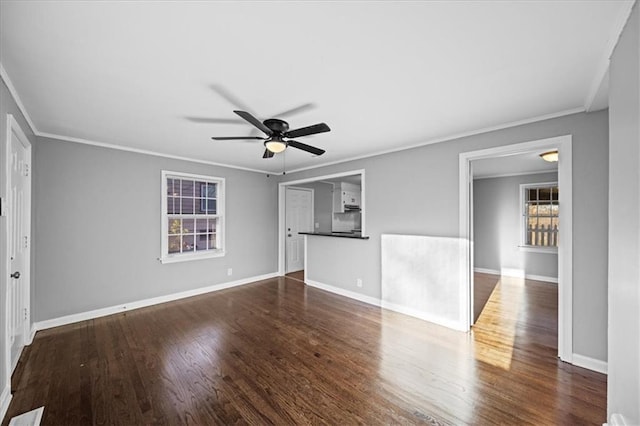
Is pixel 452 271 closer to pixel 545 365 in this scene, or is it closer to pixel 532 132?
pixel 545 365

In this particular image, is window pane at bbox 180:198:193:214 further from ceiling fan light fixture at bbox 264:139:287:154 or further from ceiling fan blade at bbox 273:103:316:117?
ceiling fan blade at bbox 273:103:316:117

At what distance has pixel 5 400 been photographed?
1870 millimetres

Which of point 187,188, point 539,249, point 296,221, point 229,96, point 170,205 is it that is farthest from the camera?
point 296,221

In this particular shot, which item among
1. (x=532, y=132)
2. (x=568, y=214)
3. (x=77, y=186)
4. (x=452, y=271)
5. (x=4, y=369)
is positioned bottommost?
(x=4, y=369)

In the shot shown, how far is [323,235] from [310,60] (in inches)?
138

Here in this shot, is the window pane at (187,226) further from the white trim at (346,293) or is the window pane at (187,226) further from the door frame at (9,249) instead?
the white trim at (346,293)

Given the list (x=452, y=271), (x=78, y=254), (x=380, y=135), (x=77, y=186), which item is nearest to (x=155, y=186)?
(x=77, y=186)

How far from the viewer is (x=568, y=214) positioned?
2.50 m

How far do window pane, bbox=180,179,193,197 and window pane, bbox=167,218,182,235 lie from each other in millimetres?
475

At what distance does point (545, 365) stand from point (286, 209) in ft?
16.0

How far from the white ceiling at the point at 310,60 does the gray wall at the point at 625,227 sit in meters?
0.26

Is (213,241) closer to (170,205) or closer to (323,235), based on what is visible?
(170,205)

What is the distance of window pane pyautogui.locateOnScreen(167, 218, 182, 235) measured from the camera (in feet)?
14.5

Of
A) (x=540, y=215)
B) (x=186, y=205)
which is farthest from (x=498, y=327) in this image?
(x=186, y=205)
